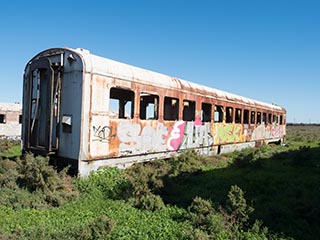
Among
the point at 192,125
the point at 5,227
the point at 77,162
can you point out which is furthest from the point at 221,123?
the point at 5,227

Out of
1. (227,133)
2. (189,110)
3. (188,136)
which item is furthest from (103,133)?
(227,133)

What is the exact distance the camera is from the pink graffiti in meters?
10.9

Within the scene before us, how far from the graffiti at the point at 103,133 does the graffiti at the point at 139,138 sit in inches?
13.7

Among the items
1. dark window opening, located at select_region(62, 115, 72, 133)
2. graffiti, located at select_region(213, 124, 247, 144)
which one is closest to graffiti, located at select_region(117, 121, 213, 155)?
graffiti, located at select_region(213, 124, 247, 144)

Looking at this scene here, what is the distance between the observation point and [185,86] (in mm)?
11617

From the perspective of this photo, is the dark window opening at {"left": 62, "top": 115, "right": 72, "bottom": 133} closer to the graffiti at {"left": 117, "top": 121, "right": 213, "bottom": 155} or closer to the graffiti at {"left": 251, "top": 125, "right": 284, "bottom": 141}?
the graffiti at {"left": 117, "top": 121, "right": 213, "bottom": 155}

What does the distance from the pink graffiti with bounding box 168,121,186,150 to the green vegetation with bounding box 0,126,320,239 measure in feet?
6.88

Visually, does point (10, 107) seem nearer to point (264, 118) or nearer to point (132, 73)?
point (132, 73)

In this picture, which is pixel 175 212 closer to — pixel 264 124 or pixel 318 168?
pixel 318 168

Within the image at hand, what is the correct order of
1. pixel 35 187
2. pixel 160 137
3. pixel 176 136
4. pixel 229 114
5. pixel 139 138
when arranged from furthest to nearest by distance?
pixel 229 114 → pixel 176 136 → pixel 160 137 → pixel 139 138 → pixel 35 187

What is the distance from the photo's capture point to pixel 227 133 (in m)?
15.7

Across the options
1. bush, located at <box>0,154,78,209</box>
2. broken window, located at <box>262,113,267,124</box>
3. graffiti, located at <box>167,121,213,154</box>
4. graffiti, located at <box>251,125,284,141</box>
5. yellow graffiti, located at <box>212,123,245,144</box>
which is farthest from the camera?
broken window, located at <box>262,113,267,124</box>

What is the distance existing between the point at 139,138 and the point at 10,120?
16183mm

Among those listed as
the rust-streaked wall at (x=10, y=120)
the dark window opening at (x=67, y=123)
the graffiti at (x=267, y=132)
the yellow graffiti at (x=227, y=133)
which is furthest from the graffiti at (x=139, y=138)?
the rust-streaked wall at (x=10, y=120)
